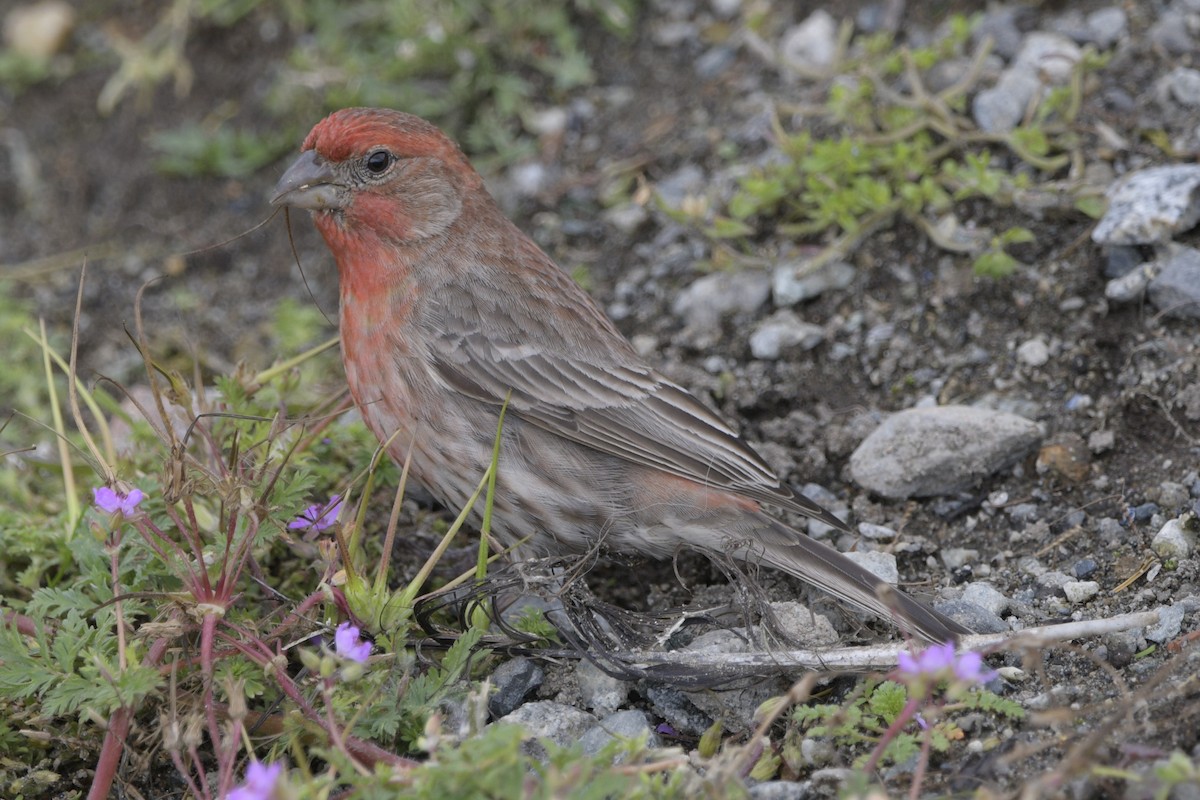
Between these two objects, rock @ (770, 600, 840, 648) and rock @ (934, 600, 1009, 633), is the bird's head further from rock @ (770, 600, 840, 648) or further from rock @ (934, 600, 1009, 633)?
rock @ (934, 600, 1009, 633)

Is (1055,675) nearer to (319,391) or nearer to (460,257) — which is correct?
(460,257)

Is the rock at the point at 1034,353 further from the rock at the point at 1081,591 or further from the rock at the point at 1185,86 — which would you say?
the rock at the point at 1185,86

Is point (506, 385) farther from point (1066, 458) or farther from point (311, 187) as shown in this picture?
point (1066, 458)

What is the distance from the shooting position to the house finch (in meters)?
4.41

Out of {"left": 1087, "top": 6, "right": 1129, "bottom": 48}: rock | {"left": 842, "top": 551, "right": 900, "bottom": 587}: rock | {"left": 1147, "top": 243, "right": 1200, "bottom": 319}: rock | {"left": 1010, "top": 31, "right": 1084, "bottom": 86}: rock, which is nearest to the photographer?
{"left": 842, "top": 551, "right": 900, "bottom": 587}: rock

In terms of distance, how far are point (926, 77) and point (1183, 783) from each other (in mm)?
3683

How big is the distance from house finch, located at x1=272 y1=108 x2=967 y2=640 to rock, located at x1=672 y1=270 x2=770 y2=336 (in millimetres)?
776

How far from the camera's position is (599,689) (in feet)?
12.4

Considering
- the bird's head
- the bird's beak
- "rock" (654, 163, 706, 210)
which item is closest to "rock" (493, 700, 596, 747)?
the bird's head

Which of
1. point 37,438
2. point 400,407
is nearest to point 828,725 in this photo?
point 400,407

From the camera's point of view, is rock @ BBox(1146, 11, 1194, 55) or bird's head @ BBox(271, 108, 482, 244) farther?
rock @ BBox(1146, 11, 1194, 55)

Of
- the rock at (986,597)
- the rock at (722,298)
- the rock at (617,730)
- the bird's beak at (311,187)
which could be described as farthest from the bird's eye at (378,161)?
the rock at (986,597)

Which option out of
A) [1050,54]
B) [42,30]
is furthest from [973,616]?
[42,30]

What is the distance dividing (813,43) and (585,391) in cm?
263
